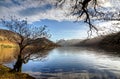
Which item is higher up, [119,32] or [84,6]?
[84,6]

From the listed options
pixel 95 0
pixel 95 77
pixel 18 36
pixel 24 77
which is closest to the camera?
pixel 95 0

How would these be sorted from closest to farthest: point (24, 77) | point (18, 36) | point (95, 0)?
point (95, 0), point (24, 77), point (18, 36)

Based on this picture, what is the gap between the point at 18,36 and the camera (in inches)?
1191

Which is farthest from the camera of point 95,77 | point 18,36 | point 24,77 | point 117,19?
point 95,77

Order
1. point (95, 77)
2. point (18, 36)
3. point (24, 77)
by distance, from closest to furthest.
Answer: point (24, 77)
point (18, 36)
point (95, 77)

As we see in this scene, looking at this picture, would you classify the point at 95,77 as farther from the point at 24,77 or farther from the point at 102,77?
the point at 24,77

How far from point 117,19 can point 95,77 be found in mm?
22182

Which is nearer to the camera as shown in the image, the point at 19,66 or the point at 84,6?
the point at 84,6

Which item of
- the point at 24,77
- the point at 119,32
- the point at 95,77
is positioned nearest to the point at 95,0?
the point at 119,32

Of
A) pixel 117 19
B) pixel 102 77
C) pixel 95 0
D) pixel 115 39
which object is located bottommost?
pixel 102 77

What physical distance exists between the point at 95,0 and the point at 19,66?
672 inches

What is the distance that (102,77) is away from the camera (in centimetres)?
3669

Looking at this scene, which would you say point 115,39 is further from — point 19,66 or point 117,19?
point 19,66

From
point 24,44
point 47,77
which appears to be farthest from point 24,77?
point 47,77
